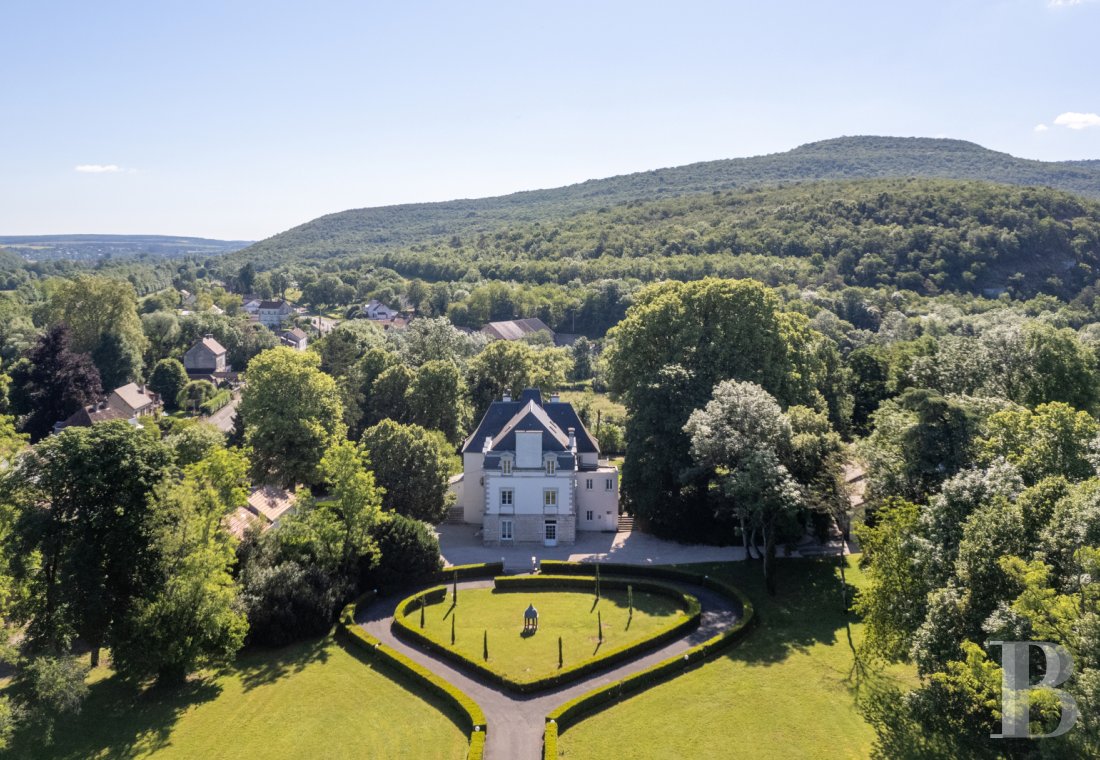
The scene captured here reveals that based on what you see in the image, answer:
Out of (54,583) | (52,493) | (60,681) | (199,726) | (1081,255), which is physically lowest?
(199,726)

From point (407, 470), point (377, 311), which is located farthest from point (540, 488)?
point (377, 311)

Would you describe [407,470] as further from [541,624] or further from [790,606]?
[790,606]

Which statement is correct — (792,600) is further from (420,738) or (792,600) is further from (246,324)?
(246,324)

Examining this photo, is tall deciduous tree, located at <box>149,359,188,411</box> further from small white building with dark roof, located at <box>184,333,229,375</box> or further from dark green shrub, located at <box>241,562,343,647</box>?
dark green shrub, located at <box>241,562,343,647</box>

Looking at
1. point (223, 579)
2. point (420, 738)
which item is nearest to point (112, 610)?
point (223, 579)

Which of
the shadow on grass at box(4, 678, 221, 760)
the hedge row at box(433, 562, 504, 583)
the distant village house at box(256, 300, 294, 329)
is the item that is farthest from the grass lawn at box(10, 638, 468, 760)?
the distant village house at box(256, 300, 294, 329)
